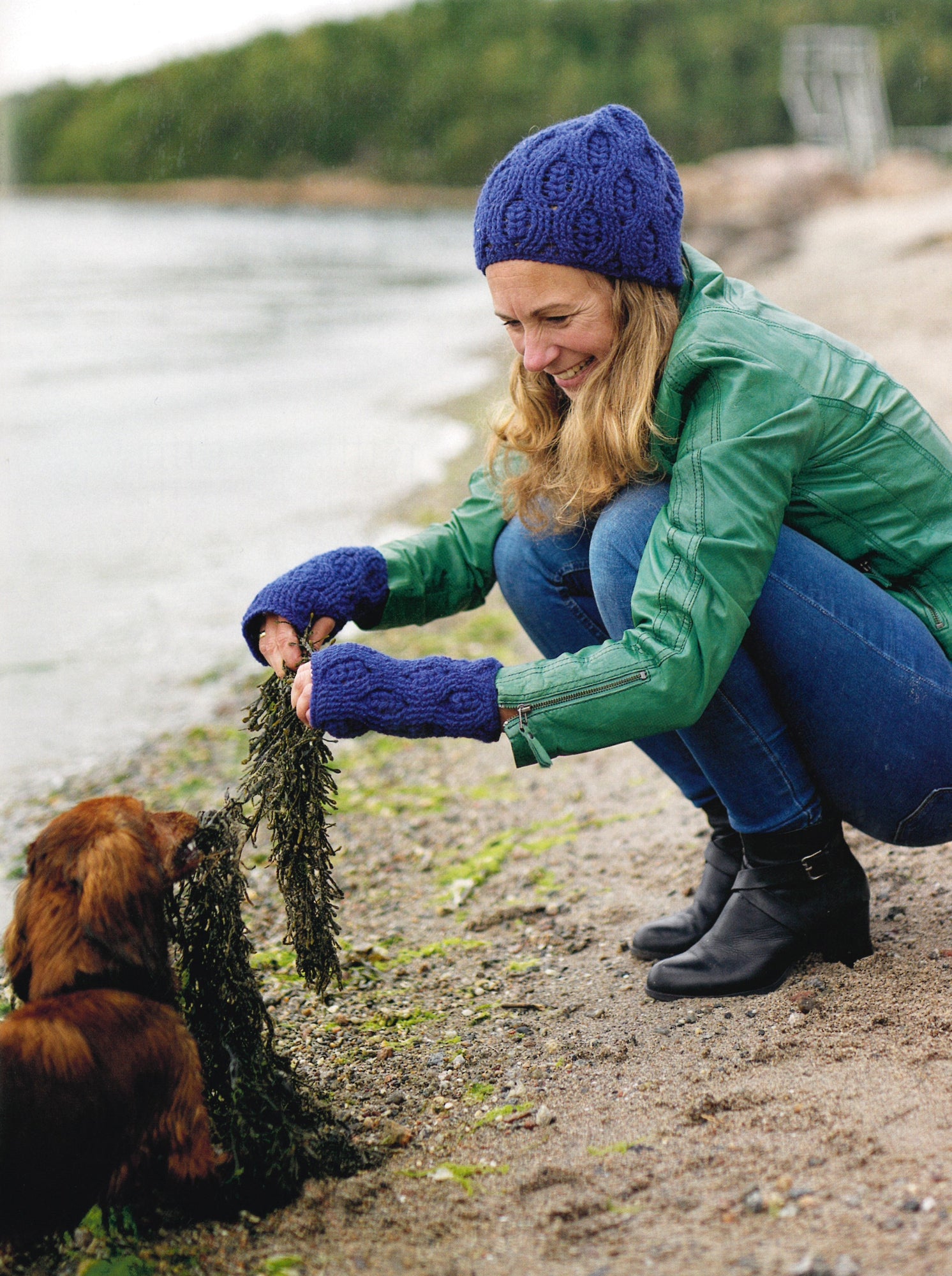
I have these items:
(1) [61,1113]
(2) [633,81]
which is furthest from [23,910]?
(2) [633,81]

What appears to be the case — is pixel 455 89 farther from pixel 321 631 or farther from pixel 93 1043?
pixel 93 1043

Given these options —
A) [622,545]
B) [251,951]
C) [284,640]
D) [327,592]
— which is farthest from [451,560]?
[251,951]

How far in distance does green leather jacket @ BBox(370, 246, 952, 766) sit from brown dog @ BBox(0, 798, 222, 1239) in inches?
29.7

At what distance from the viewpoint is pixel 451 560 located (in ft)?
10.0

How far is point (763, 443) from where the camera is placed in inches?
89.8

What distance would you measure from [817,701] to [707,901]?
743mm

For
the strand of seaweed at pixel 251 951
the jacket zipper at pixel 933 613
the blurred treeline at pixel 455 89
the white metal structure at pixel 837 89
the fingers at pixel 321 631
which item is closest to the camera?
the strand of seaweed at pixel 251 951

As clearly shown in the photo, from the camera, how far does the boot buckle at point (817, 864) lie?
2.68 m

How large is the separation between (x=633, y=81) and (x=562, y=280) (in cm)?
7035

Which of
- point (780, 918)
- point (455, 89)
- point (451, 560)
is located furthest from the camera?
point (455, 89)

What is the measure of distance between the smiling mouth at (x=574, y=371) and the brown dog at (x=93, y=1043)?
1.28 m

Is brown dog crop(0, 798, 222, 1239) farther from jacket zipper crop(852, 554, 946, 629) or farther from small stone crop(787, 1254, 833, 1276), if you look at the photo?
jacket zipper crop(852, 554, 946, 629)

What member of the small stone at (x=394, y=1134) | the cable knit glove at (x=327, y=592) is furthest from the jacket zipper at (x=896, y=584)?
the small stone at (x=394, y=1134)

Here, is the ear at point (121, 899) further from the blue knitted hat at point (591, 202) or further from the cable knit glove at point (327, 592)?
the blue knitted hat at point (591, 202)
